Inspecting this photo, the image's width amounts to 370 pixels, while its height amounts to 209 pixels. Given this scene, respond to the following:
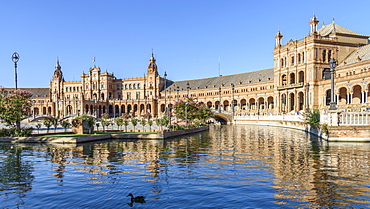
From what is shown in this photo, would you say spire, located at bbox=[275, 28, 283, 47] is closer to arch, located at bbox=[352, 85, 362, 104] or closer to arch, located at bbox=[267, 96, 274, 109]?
arch, located at bbox=[267, 96, 274, 109]

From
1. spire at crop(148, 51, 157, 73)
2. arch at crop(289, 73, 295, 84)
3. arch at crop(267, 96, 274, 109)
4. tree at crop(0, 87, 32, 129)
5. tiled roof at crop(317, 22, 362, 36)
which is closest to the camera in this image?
tree at crop(0, 87, 32, 129)

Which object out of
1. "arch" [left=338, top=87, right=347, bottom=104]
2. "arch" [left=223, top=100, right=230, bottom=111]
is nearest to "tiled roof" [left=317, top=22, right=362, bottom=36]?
"arch" [left=338, top=87, right=347, bottom=104]

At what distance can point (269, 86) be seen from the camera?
100 meters

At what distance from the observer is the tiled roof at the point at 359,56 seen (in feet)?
227

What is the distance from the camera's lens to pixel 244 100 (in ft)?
361

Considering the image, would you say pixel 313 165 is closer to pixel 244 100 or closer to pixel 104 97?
pixel 244 100

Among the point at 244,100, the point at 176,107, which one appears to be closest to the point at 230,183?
the point at 176,107

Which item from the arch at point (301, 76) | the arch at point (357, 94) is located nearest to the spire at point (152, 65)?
the arch at point (301, 76)

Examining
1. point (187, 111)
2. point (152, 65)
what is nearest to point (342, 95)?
point (187, 111)

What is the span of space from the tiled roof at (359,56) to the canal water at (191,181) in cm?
5583

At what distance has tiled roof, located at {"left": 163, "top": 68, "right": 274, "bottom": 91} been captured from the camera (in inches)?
4152

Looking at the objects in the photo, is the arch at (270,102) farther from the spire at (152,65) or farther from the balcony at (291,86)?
the spire at (152,65)

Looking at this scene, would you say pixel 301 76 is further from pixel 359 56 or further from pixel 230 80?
pixel 230 80

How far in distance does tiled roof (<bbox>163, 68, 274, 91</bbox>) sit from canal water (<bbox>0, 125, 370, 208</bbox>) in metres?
84.7
